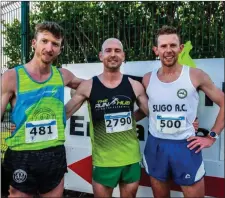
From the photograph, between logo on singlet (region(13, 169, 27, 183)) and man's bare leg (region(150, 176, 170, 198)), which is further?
man's bare leg (region(150, 176, 170, 198))

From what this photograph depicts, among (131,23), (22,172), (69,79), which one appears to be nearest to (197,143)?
(69,79)

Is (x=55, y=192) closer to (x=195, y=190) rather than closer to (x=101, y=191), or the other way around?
(x=101, y=191)

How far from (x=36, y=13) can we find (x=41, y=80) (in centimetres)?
238

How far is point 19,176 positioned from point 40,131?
16.8 inches

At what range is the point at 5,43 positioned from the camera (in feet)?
18.8

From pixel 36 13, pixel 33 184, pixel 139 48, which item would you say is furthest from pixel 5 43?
pixel 33 184

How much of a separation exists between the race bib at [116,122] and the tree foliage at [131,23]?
1178 millimetres

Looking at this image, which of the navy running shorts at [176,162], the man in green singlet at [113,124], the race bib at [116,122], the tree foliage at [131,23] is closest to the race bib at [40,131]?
the man in green singlet at [113,124]

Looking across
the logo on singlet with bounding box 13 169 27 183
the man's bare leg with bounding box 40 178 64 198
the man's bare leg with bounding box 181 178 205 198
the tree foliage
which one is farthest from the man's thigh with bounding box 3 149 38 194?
the tree foliage

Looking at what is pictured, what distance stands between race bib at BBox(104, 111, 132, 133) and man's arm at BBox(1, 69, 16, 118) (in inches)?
36.8

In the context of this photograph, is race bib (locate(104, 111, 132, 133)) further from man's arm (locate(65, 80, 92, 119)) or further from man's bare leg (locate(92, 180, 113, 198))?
man's bare leg (locate(92, 180, 113, 198))

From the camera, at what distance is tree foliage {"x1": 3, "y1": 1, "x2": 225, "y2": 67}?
13.4 feet

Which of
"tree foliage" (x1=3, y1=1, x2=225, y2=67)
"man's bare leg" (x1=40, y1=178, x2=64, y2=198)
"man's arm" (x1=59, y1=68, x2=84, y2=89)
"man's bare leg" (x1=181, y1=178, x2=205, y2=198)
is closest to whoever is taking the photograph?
"man's bare leg" (x1=40, y1=178, x2=64, y2=198)

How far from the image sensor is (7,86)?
3.05 meters
